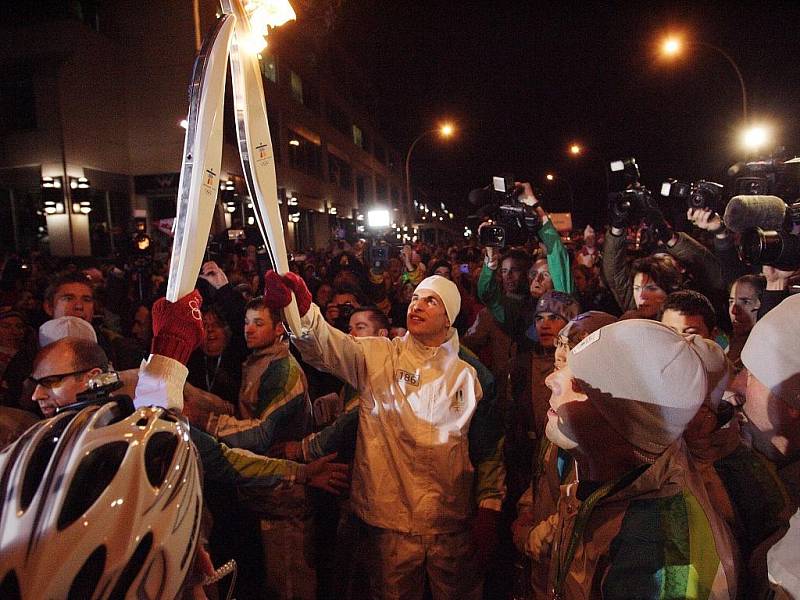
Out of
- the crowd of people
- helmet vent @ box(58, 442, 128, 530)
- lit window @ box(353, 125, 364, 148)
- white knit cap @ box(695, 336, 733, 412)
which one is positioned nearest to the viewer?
helmet vent @ box(58, 442, 128, 530)

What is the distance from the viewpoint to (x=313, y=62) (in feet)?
119

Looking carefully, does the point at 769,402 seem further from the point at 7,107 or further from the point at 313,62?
the point at 313,62

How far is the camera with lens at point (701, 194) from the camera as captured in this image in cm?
416

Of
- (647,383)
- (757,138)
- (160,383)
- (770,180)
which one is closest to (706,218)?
(770,180)

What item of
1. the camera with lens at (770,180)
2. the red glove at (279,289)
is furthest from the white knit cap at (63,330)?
the camera with lens at (770,180)

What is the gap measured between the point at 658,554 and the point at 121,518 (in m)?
1.43

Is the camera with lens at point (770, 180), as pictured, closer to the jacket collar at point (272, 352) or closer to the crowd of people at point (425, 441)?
the crowd of people at point (425, 441)

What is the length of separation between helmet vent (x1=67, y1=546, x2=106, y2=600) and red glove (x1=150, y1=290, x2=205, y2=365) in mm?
852

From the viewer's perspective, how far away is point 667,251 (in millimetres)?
5516

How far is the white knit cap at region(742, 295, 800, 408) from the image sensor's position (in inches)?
72.0

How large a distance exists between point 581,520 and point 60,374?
2.28 meters

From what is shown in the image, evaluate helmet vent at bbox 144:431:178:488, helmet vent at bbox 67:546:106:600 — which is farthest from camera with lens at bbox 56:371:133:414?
helmet vent at bbox 67:546:106:600

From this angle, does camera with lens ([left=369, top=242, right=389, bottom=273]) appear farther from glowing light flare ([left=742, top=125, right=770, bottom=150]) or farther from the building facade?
the building facade

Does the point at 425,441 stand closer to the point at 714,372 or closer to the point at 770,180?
the point at 714,372
